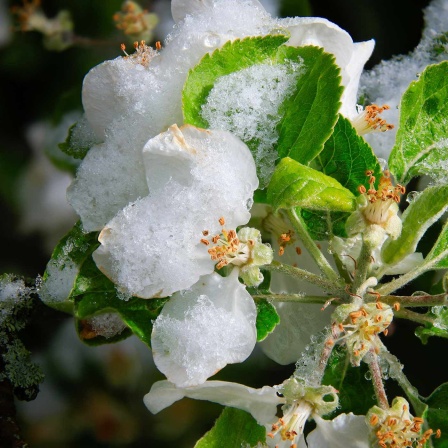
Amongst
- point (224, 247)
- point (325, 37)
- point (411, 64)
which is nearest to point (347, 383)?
point (224, 247)

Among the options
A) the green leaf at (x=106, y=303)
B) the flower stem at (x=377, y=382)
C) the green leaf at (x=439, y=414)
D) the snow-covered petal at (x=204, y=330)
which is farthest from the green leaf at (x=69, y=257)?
the green leaf at (x=439, y=414)

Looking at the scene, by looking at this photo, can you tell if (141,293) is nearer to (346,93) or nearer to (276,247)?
(276,247)

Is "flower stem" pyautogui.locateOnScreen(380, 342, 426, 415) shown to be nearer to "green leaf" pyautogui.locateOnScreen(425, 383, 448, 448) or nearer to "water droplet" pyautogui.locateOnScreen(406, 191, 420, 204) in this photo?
"green leaf" pyautogui.locateOnScreen(425, 383, 448, 448)

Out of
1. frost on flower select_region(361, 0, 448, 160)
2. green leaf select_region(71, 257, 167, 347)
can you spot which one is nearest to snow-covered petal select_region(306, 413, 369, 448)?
green leaf select_region(71, 257, 167, 347)

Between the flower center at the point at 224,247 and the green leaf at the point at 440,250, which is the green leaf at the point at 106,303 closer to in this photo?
the flower center at the point at 224,247

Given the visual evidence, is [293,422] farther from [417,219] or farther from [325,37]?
[325,37]

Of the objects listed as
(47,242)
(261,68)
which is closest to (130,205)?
(261,68)

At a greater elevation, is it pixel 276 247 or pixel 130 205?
pixel 130 205
